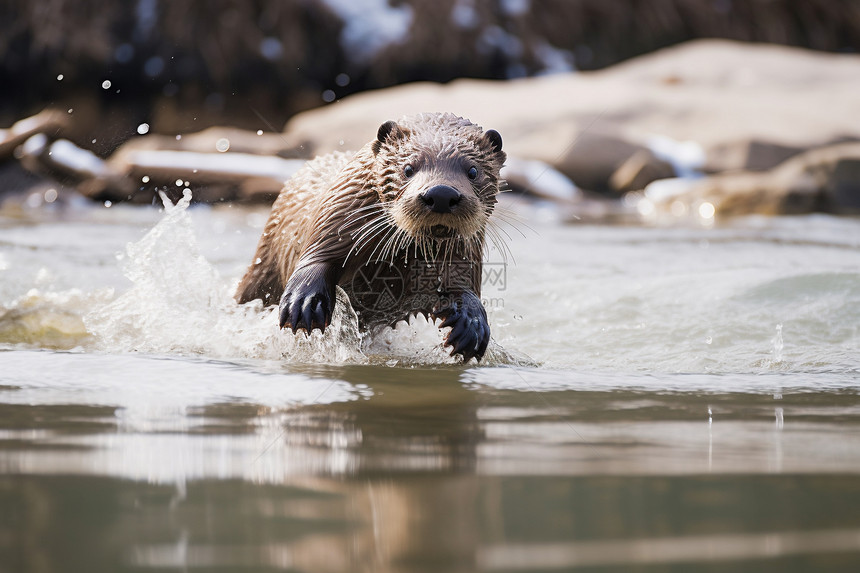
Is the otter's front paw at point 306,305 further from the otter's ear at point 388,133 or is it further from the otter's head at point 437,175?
the otter's ear at point 388,133

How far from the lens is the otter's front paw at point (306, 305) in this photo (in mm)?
3320

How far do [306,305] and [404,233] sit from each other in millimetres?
423

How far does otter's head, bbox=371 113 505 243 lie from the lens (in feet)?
10.4

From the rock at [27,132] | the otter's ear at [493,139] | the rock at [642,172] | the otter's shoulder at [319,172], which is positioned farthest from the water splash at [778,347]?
the rock at [27,132]

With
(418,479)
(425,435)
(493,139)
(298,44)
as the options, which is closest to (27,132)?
(298,44)

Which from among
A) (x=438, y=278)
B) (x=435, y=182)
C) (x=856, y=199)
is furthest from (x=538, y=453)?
(x=856, y=199)

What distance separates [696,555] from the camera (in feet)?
4.48

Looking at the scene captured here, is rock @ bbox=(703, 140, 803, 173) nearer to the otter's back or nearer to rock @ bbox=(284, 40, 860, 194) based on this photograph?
rock @ bbox=(284, 40, 860, 194)

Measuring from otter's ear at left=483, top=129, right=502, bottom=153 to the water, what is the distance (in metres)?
0.76

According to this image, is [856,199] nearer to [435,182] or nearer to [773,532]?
[435,182]

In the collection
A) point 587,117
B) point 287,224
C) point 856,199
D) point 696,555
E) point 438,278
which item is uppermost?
point 587,117

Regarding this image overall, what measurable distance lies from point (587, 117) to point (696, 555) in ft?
38.9

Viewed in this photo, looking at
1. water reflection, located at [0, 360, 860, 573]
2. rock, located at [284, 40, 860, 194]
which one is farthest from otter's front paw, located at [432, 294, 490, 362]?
rock, located at [284, 40, 860, 194]

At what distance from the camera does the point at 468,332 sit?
3.30 m
